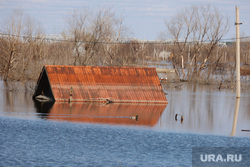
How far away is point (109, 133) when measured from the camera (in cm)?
2200

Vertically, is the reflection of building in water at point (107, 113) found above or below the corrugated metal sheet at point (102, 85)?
below

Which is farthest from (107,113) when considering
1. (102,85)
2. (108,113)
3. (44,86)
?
(44,86)

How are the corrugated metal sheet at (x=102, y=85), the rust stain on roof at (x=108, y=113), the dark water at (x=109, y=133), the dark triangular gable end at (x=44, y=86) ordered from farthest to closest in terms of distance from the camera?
the dark triangular gable end at (x=44, y=86) < the corrugated metal sheet at (x=102, y=85) < the rust stain on roof at (x=108, y=113) < the dark water at (x=109, y=133)

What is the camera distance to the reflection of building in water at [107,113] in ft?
85.8

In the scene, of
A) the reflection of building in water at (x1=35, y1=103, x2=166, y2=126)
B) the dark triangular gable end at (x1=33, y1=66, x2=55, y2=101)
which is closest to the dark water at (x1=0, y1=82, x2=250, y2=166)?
the reflection of building in water at (x1=35, y1=103, x2=166, y2=126)

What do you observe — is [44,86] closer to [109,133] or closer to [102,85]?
[102,85]

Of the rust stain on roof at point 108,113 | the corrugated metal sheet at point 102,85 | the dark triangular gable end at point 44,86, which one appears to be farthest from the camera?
the dark triangular gable end at point 44,86

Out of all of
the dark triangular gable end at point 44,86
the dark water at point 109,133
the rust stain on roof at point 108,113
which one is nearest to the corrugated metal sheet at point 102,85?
the dark triangular gable end at point 44,86

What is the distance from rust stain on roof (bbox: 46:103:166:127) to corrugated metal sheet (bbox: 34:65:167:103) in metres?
1.15

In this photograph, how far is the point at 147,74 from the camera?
3719cm

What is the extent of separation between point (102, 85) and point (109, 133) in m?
13.6

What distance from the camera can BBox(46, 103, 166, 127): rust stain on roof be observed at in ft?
85.7

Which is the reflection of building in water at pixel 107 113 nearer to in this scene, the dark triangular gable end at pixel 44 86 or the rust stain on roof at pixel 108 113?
the rust stain on roof at pixel 108 113

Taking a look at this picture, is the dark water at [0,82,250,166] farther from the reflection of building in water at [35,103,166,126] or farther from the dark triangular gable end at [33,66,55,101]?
the dark triangular gable end at [33,66,55,101]
